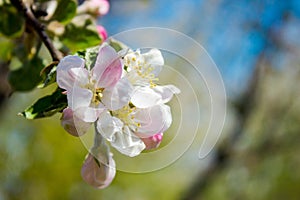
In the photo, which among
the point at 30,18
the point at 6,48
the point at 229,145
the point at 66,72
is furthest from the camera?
the point at 229,145

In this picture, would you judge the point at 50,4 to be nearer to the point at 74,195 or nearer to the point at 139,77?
the point at 139,77

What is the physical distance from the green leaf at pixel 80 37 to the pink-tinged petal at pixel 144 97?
0.19 m

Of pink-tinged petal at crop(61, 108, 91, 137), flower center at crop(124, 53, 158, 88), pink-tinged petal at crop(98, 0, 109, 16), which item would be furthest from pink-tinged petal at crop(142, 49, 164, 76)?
pink-tinged petal at crop(98, 0, 109, 16)

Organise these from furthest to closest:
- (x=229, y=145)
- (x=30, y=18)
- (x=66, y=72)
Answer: (x=229, y=145) < (x=30, y=18) < (x=66, y=72)

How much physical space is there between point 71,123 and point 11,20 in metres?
0.27

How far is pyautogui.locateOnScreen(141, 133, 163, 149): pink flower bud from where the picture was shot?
51 centimetres

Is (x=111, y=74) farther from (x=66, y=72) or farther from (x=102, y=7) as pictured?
(x=102, y=7)

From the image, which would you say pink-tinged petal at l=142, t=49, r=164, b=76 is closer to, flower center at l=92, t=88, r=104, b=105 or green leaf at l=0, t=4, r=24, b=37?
flower center at l=92, t=88, r=104, b=105

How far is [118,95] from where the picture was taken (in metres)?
0.48

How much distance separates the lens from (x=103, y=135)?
0.48 metres

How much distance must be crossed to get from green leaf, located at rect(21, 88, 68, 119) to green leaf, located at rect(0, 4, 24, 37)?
0.65 ft

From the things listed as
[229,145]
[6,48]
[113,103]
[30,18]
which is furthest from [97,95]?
[229,145]

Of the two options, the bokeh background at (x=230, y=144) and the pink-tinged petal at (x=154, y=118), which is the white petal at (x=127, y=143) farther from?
the bokeh background at (x=230, y=144)

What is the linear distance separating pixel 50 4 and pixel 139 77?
0.82 feet
